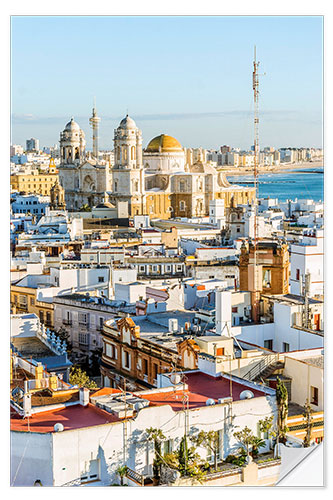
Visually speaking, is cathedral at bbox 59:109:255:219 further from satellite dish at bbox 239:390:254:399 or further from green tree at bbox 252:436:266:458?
Answer: green tree at bbox 252:436:266:458

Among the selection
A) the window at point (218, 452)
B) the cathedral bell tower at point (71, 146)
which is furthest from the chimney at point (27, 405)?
the cathedral bell tower at point (71, 146)

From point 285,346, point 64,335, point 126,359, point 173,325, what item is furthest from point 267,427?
point 64,335

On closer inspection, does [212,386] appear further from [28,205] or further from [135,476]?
[28,205]

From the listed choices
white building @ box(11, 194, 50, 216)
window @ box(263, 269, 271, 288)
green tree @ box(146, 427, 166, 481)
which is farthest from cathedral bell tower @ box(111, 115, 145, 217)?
green tree @ box(146, 427, 166, 481)

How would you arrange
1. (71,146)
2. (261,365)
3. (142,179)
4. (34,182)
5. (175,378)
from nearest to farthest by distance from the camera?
(175,378)
(261,365)
(142,179)
(71,146)
(34,182)

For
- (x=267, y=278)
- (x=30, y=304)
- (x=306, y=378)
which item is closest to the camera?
(x=306, y=378)

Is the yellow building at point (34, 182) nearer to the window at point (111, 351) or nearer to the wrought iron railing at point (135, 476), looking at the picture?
the window at point (111, 351)

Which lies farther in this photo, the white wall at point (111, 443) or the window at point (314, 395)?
the window at point (314, 395)
